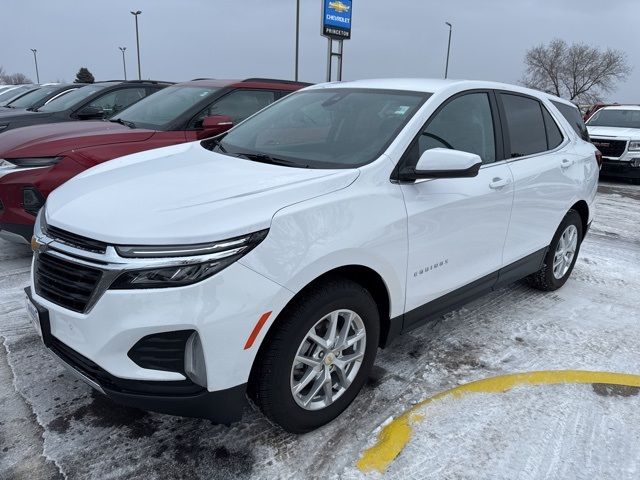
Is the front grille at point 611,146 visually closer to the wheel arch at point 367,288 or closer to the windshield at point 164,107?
the windshield at point 164,107

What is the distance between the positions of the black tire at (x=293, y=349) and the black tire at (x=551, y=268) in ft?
7.91

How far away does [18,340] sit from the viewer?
3408 millimetres

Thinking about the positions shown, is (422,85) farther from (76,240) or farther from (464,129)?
(76,240)

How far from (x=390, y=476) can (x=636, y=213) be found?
24.6 feet

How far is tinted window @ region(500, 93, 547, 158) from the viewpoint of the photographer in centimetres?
368

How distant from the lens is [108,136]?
4.89m

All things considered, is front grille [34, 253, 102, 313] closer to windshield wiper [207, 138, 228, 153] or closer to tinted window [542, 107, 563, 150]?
windshield wiper [207, 138, 228, 153]

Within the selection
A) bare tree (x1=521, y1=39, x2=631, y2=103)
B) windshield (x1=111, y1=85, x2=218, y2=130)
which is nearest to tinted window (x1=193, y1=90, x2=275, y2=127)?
windshield (x1=111, y1=85, x2=218, y2=130)

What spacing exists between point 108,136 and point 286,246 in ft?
11.4

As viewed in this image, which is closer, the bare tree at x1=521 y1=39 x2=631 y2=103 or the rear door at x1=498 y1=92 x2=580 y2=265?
the rear door at x1=498 y1=92 x2=580 y2=265

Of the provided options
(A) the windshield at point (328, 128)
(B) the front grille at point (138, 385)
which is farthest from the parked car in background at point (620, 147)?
(B) the front grille at point (138, 385)

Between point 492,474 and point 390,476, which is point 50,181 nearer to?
point 390,476

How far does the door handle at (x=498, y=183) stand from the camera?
10.7 feet

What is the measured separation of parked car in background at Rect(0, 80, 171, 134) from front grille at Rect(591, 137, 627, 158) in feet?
29.7
